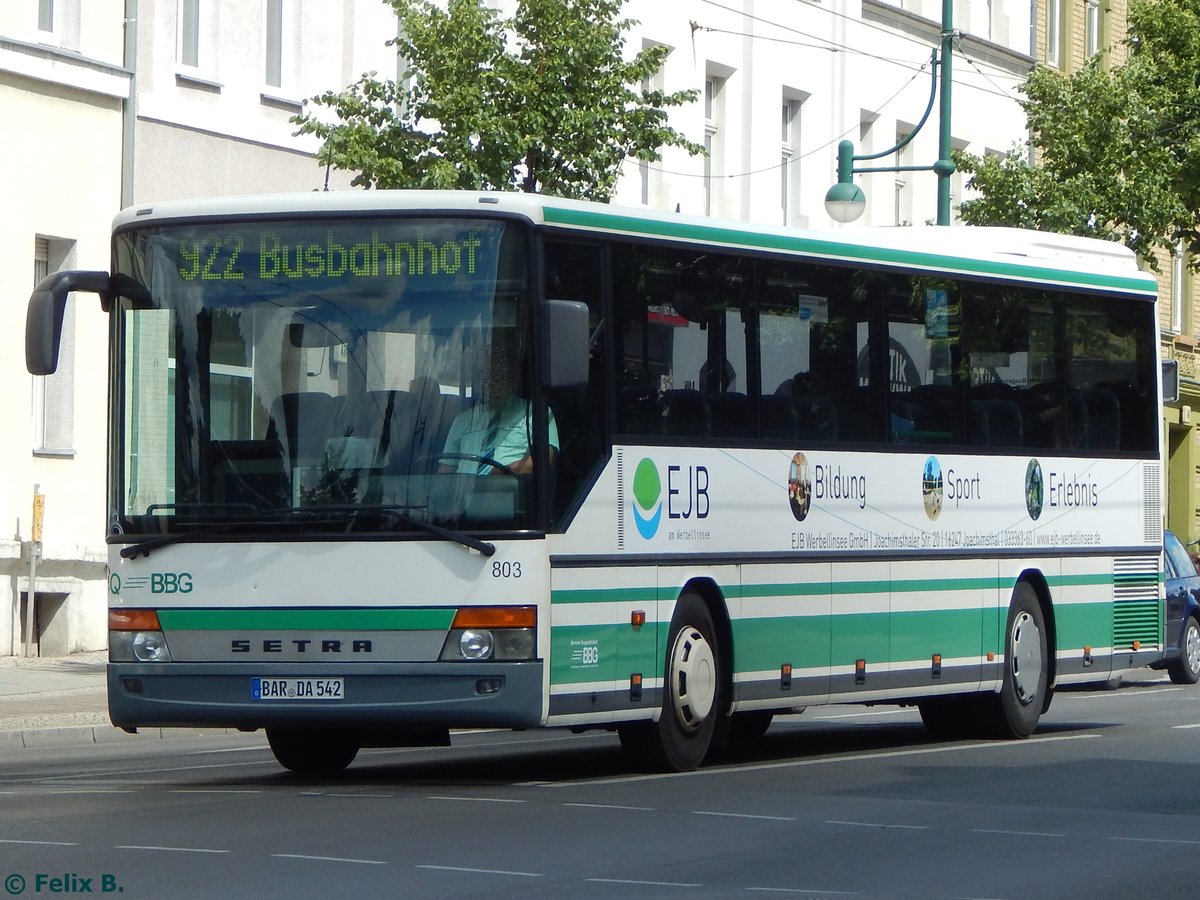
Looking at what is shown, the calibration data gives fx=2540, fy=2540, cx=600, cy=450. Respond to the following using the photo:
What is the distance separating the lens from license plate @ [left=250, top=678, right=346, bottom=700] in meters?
12.9

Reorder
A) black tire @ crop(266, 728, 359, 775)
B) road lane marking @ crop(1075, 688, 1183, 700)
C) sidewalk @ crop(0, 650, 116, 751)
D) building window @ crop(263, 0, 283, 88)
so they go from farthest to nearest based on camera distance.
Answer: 1. building window @ crop(263, 0, 283, 88)
2. road lane marking @ crop(1075, 688, 1183, 700)
3. sidewalk @ crop(0, 650, 116, 751)
4. black tire @ crop(266, 728, 359, 775)

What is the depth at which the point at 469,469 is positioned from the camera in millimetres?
12836

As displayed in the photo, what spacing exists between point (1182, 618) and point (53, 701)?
12.1 metres

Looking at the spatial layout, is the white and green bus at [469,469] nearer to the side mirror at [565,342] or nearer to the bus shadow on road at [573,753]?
the side mirror at [565,342]

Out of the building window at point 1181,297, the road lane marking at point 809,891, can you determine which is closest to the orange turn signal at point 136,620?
the road lane marking at point 809,891

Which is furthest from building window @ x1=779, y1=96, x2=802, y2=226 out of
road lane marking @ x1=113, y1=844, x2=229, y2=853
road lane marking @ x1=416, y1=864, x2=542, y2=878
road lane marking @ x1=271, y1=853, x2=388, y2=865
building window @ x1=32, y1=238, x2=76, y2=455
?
road lane marking @ x1=416, y1=864, x2=542, y2=878

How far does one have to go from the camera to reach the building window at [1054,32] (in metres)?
50.3

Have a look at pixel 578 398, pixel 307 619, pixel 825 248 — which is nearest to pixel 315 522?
pixel 307 619

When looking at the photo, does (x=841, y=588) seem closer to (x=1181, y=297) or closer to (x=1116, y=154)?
(x=1116, y=154)

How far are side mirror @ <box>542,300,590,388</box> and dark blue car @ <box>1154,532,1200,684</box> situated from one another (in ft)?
47.5

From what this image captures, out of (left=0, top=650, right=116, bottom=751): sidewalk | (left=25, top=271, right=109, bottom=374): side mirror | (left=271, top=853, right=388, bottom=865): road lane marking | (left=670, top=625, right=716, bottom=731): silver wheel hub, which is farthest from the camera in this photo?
(left=0, top=650, right=116, bottom=751): sidewalk

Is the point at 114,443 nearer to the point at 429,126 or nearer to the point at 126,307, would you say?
the point at 126,307

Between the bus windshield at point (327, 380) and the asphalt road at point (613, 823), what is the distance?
4.86 feet

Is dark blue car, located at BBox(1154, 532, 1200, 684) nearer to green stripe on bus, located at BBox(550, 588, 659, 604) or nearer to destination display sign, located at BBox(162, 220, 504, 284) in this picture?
green stripe on bus, located at BBox(550, 588, 659, 604)
